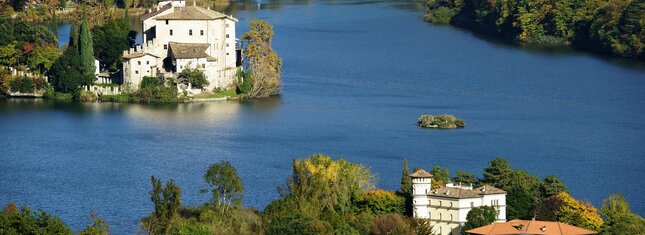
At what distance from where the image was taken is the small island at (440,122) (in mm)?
68750

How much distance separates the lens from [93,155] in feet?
206

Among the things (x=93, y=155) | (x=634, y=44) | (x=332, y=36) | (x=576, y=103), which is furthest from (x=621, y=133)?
(x=332, y=36)

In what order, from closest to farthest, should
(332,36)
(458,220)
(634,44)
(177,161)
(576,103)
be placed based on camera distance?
1. (458,220)
2. (177,161)
3. (576,103)
4. (634,44)
5. (332,36)

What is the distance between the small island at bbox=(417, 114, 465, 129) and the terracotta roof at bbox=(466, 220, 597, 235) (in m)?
19.8

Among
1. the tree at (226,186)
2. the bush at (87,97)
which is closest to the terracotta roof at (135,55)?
the bush at (87,97)

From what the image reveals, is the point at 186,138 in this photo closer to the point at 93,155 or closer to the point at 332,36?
the point at 93,155

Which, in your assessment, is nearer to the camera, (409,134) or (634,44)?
(409,134)

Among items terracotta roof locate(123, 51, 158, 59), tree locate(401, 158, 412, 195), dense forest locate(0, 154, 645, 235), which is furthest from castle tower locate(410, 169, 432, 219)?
terracotta roof locate(123, 51, 158, 59)

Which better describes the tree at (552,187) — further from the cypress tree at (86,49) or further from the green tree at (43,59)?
the green tree at (43,59)

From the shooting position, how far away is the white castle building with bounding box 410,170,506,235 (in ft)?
164

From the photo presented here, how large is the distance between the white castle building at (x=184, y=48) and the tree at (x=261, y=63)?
81cm

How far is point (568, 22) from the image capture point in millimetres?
101188

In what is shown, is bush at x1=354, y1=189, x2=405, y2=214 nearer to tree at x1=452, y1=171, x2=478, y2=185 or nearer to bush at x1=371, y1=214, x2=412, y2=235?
bush at x1=371, y1=214, x2=412, y2=235

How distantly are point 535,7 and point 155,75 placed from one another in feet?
110
